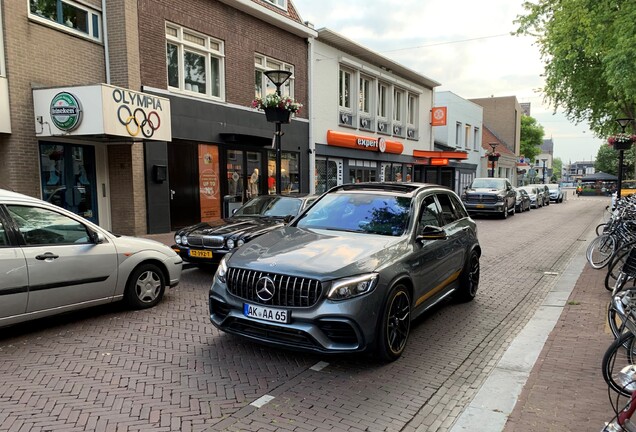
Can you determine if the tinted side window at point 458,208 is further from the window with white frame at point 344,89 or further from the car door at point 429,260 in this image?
the window with white frame at point 344,89

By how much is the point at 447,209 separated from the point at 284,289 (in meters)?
3.22

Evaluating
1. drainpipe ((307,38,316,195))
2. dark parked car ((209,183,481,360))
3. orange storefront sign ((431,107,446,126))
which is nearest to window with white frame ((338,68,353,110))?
drainpipe ((307,38,316,195))

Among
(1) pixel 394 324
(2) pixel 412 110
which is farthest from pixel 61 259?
(2) pixel 412 110

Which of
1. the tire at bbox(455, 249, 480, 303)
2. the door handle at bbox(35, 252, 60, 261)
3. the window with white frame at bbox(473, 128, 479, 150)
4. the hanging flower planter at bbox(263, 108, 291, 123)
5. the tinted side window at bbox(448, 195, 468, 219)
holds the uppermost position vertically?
the window with white frame at bbox(473, 128, 479, 150)

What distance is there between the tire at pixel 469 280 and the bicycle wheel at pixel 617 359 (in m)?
2.82

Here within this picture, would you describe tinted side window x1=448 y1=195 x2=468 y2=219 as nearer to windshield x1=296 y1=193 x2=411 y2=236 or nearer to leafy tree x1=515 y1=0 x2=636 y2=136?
windshield x1=296 y1=193 x2=411 y2=236

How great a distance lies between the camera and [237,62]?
1591 centimetres

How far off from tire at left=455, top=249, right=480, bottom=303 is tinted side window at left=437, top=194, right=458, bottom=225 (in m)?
0.63

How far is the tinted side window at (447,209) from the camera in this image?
244 inches

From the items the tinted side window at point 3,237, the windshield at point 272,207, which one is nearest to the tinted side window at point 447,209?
the windshield at point 272,207

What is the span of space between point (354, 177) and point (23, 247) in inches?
766

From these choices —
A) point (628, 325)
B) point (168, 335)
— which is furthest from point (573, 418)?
point (168, 335)

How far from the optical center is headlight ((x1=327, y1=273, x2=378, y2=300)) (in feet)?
13.1

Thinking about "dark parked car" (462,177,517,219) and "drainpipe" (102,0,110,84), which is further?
"dark parked car" (462,177,517,219)
